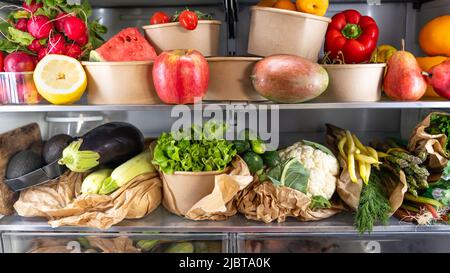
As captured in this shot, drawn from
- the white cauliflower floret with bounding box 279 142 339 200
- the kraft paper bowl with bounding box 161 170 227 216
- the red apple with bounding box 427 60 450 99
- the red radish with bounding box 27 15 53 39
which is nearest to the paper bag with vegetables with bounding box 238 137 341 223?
the white cauliflower floret with bounding box 279 142 339 200

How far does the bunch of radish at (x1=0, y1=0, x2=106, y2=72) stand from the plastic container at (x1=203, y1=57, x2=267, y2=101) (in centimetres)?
44

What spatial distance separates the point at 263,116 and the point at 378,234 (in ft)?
1.86

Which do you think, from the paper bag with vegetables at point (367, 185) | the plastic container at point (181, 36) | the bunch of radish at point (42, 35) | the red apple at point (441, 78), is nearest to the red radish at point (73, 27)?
the bunch of radish at point (42, 35)

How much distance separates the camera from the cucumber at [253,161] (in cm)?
133

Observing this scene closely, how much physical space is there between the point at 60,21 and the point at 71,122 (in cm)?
58

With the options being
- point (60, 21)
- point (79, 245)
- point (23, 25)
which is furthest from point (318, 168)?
point (23, 25)

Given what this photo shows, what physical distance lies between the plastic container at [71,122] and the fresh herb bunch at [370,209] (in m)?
1.12

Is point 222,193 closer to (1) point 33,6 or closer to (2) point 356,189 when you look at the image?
(2) point 356,189

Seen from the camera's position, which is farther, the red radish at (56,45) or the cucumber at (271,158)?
the cucumber at (271,158)

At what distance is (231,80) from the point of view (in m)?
1.26

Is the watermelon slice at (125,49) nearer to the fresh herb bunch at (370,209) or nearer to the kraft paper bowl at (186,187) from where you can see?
the kraft paper bowl at (186,187)
